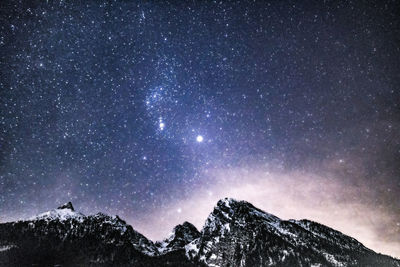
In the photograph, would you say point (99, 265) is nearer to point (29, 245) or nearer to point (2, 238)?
point (29, 245)

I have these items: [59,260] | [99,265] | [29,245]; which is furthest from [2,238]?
[99,265]

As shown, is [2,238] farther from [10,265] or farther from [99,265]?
[99,265]

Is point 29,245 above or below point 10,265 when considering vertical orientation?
above

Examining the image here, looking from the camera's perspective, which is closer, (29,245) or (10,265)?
(10,265)

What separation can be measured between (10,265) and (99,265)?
A: 51628 mm

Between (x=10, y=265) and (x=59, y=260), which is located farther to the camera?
(x=59, y=260)

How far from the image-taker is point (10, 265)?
162500 millimetres

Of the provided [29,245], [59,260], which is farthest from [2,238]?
[59,260]

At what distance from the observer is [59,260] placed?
19025cm

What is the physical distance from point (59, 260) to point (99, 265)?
2370cm

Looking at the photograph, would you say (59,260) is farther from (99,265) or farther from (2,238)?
(2,238)

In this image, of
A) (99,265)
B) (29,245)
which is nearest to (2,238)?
(29,245)

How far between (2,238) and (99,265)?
63329mm

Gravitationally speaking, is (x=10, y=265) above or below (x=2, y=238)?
below
